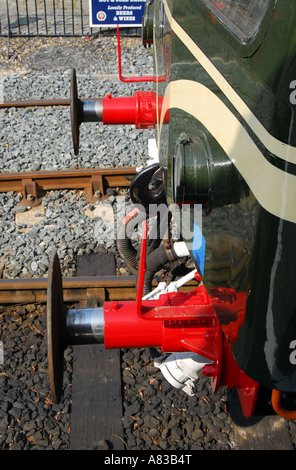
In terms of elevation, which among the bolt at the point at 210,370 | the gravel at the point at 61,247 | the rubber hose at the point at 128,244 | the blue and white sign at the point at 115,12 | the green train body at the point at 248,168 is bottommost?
the gravel at the point at 61,247

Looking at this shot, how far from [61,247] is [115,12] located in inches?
219

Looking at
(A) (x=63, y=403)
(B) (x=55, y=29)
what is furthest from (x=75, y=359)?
(B) (x=55, y=29)

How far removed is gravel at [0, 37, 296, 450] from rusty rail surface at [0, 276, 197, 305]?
9cm

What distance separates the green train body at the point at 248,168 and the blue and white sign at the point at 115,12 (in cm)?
705

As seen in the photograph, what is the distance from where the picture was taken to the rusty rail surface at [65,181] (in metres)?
5.45

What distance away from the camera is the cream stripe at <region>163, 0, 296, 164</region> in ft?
4.59

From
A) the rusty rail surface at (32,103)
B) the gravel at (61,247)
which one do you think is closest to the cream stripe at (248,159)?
the gravel at (61,247)

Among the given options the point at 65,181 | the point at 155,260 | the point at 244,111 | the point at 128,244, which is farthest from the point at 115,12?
the point at 244,111

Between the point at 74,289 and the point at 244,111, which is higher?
the point at 244,111

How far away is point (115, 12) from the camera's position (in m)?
8.95

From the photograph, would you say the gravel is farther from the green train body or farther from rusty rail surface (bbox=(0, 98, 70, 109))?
the green train body

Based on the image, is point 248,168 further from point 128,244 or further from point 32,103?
point 32,103

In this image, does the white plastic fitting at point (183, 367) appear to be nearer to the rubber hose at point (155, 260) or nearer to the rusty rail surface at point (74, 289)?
the rubber hose at point (155, 260)

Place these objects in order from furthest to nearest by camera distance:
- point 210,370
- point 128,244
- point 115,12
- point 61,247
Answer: point 115,12 → point 61,247 → point 128,244 → point 210,370
